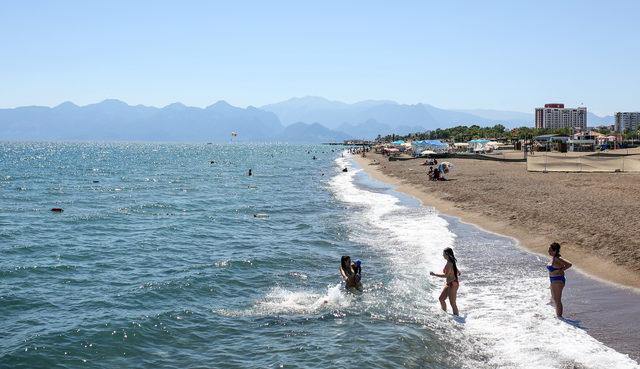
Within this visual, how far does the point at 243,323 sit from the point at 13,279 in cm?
833

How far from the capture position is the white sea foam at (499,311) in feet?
34.6

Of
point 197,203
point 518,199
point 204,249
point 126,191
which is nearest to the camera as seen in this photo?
point 204,249

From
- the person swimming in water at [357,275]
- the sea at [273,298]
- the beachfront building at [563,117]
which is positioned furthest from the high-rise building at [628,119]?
the person swimming in water at [357,275]

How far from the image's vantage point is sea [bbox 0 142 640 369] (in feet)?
36.5

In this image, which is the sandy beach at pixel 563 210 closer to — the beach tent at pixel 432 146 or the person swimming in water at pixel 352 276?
the person swimming in water at pixel 352 276

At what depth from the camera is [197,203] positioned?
130ft

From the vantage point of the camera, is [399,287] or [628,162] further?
[628,162]

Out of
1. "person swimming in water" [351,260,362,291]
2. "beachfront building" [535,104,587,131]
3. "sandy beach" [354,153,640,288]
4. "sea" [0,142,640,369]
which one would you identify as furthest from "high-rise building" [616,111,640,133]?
"person swimming in water" [351,260,362,291]

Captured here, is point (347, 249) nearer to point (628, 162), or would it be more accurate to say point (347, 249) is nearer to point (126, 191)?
point (126, 191)

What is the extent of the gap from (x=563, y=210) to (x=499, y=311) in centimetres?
1315

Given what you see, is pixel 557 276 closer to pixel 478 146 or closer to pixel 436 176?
pixel 436 176

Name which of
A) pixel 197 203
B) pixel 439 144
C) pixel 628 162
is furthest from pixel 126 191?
pixel 439 144

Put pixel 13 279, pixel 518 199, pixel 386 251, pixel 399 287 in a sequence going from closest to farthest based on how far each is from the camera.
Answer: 1. pixel 399 287
2. pixel 13 279
3. pixel 386 251
4. pixel 518 199

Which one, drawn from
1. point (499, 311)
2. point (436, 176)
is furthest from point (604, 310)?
point (436, 176)
